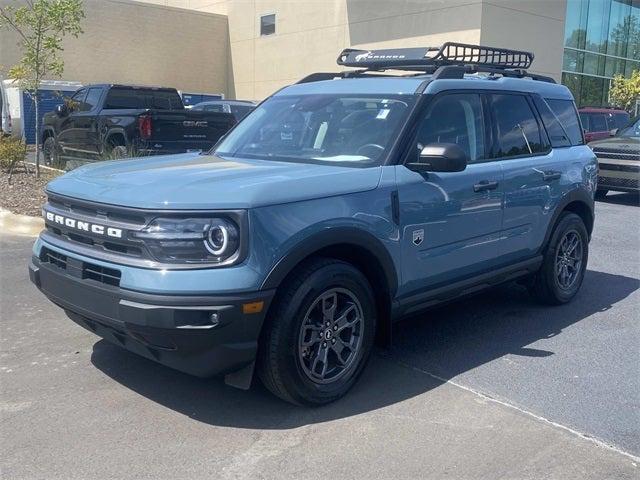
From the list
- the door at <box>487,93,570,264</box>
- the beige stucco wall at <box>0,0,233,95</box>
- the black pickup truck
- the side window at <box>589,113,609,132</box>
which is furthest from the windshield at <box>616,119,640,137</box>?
the beige stucco wall at <box>0,0,233,95</box>

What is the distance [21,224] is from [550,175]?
22.1 ft

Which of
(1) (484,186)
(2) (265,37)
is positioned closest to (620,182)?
(1) (484,186)

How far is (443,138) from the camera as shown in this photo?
4.82 m

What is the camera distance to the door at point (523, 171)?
5.29m

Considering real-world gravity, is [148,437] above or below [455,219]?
below

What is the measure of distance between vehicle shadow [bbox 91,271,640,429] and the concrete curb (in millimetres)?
4563

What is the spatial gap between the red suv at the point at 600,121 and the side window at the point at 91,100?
11250 mm

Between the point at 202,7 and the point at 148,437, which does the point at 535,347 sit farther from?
the point at 202,7

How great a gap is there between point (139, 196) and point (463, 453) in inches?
84.7

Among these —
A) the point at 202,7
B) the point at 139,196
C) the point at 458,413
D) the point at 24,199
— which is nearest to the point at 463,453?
the point at 458,413

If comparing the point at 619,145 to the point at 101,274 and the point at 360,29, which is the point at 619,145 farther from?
the point at 360,29

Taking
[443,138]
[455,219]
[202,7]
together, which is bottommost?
[455,219]

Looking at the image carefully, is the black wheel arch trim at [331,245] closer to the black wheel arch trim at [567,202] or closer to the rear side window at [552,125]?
the black wheel arch trim at [567,202]

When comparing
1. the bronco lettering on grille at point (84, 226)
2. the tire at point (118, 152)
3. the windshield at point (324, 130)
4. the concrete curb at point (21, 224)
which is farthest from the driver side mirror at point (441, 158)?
the tire at point (118, 152)
